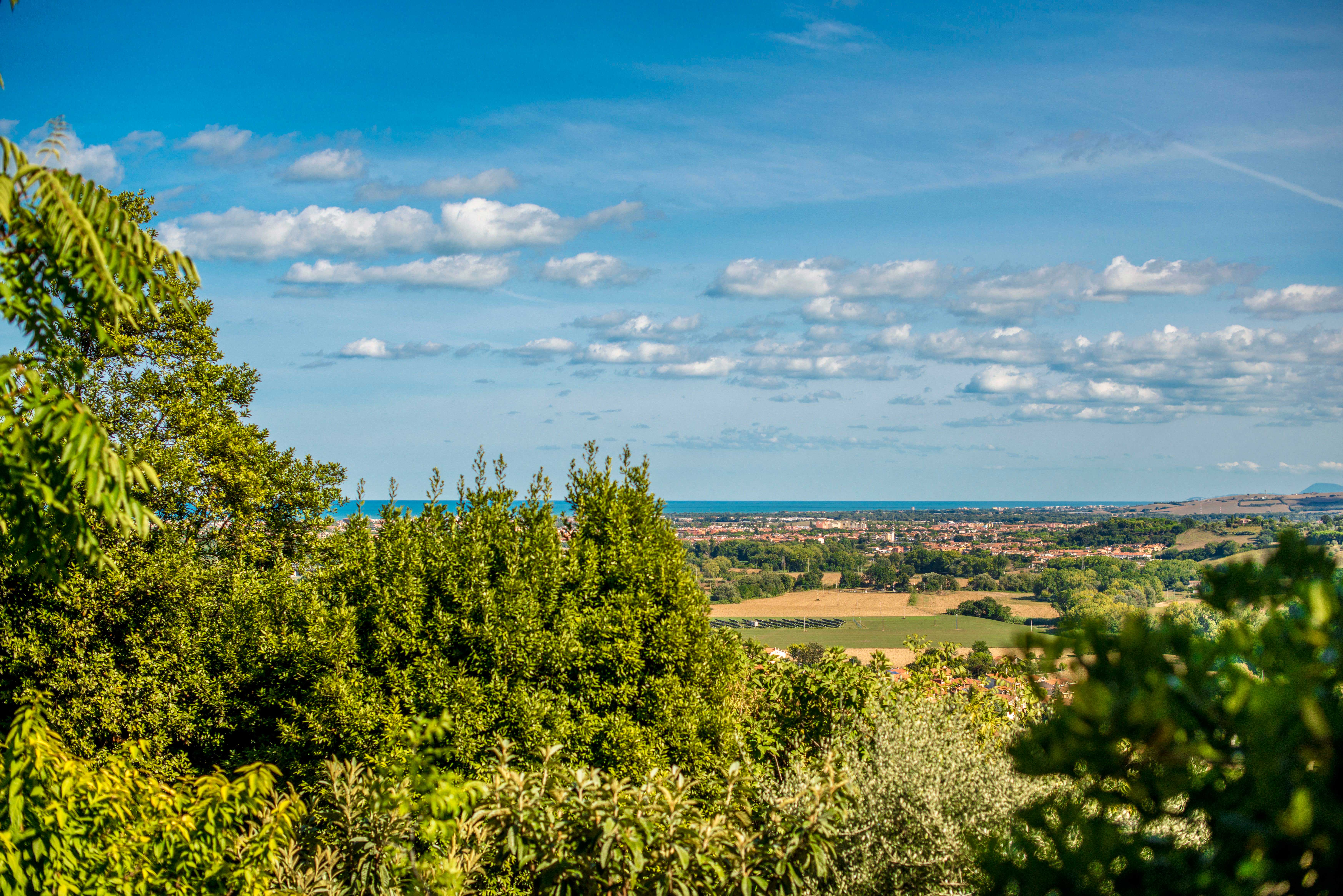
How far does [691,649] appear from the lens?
1116 centimetres

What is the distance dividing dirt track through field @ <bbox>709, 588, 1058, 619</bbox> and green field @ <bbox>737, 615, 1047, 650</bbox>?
1977mm

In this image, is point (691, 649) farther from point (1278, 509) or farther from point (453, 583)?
point (1278, 509)

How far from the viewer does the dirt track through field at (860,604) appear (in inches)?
1655

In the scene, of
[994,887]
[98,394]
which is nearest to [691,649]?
[994,887]

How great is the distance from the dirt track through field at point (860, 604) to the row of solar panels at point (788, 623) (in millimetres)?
1016

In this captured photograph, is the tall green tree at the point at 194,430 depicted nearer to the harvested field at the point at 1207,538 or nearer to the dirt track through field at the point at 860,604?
the dirt track through field at the point at 860,604

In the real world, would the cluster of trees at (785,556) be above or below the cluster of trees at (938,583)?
above

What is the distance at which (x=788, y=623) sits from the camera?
41312mm

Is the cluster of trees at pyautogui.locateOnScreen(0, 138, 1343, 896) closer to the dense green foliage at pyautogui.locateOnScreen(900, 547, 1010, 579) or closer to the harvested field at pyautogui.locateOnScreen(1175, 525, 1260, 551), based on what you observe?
the harvested field at pyautogui.locateOnScreen(1175, 525, 1260, 551)

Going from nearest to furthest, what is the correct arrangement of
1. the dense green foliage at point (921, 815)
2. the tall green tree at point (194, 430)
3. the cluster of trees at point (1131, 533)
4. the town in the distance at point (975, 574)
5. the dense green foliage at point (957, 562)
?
the dense green foliage at point (921, 815) < the tall green tree at point (194, 430) < the town in the distance at point (975, 574) < the cluster of trees at point (1131, 533) < the dense green foliage at point (957, 562)

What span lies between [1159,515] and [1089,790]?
77062mm

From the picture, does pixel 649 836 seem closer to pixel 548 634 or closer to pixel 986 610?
pixel 548 634

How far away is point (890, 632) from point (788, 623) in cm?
544

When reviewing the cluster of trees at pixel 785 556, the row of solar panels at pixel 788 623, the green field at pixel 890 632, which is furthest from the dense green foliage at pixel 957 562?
the row of solar panels at pixel 788 623
